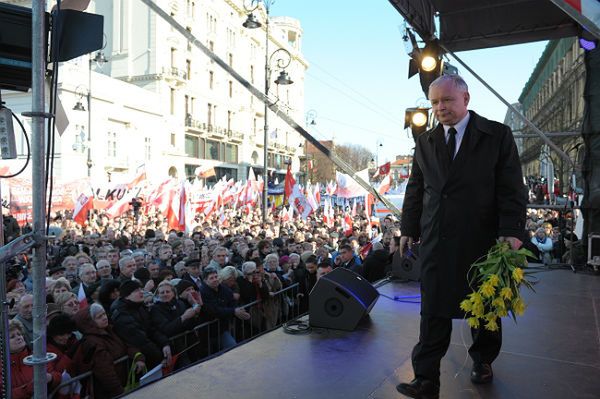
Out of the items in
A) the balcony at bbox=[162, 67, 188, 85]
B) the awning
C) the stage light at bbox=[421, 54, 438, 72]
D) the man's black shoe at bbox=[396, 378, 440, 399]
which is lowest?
the man's black shoe at bbox=[396, 378, 440, 399]

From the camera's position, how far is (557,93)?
38406mm

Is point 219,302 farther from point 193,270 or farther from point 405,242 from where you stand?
point 405,242

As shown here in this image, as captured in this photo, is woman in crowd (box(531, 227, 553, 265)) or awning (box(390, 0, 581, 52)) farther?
woman in crowd (box(531, 227, 553, 265))

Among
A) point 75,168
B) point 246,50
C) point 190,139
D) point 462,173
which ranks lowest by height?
point 462,173

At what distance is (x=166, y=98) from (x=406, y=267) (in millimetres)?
45505

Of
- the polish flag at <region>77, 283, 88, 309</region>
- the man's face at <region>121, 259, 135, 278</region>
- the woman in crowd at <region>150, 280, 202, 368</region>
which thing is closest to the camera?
the woman in crowd at <region>150, 280, 202, 368</region>

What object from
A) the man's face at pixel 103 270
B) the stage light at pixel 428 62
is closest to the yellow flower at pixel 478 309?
the stage light at pixel 428 62

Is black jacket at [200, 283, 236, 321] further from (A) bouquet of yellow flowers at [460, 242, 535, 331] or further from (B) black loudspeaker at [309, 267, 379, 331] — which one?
(A) bouquet of yellow flowers at [460, 242, 535, 331]

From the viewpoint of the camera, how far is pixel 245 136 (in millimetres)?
64250

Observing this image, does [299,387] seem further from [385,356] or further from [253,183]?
[253,183]

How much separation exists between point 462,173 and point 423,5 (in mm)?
5232

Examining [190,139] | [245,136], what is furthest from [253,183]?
[245,136]

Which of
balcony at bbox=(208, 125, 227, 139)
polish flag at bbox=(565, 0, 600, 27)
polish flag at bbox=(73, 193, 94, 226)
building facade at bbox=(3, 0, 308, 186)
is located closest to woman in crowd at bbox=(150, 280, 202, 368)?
polish flag at bbox=(565, 0, 600, 27)

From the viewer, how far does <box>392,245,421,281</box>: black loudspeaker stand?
6770 mm
